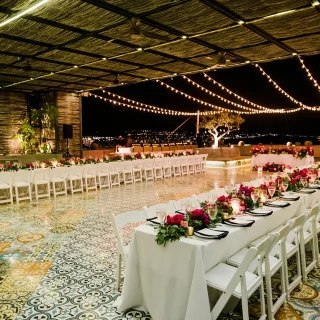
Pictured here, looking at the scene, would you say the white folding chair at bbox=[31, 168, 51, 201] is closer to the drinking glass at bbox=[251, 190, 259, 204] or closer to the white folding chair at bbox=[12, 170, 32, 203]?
the white folding chair at bbox=[12, 170, 32, 203]

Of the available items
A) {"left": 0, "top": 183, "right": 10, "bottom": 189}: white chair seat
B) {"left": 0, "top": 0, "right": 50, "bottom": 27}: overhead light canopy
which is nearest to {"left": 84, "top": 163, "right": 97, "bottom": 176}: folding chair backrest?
{"left": 0, "top": 183, "right": 10, "bottom": 189}: white chair seat

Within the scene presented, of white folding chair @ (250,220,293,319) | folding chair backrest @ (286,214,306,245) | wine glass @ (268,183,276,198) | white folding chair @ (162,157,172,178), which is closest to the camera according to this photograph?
white folding chair @ (250,220,293,319)

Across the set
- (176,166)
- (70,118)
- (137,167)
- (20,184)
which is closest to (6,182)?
(20,184)

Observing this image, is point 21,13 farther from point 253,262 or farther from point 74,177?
point 253,262

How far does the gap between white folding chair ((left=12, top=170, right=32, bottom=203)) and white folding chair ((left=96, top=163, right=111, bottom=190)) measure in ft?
6.33

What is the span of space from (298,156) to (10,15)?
9.72 m

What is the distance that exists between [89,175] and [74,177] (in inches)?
20.5

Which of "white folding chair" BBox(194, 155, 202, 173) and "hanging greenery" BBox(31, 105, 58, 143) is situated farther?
"hanging greenery" BBox(31, 105, 58, 143)

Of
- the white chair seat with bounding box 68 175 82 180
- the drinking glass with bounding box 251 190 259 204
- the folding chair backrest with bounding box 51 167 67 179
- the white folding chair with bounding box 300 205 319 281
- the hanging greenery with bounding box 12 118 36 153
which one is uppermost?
the hanging greenery with bounding box 12 118 36 153

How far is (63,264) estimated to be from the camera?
397cm

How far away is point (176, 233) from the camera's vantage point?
258 cm

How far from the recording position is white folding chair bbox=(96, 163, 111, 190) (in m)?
9.40

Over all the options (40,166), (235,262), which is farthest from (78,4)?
(40,166)

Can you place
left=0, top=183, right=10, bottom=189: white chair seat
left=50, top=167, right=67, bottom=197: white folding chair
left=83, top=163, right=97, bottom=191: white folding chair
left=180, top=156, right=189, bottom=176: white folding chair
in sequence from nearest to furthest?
left=0, top=183, right=10, bottom=189: white chair seat → left=50, top=167, right=67, bottom=197: white folding chair → left=83, top=163, right=97, bottom=191: white folding chair → left=180, top=156, right=189, bottom=176: white folding chair
